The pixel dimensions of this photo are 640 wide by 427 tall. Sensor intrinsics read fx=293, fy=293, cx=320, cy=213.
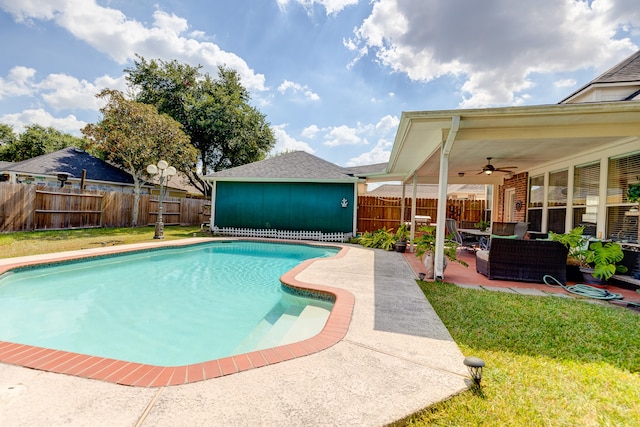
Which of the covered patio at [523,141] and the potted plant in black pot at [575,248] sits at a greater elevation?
the covered patio at [523,141]

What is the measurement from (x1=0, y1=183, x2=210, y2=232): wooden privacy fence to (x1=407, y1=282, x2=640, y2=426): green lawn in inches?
584

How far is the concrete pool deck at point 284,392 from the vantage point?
5.89ft

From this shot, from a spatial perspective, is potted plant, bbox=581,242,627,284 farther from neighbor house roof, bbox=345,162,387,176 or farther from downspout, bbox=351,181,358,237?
downspout, bbox=351,181,358,237

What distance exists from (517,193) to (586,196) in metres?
3.64

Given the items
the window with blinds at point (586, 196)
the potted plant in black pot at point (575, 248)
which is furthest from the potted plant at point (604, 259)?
the window with blinds at point (586, 196)

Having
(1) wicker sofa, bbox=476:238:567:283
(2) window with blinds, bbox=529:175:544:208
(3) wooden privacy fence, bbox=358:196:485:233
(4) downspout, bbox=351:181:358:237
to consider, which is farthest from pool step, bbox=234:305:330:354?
(3) wooden privacy fence, bbox=358:196:485:233

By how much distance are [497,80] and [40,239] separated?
1804 centimetres

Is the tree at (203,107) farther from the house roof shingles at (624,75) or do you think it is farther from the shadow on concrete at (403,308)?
the house roof shingles at (624,75)

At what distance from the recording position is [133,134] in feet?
52.1

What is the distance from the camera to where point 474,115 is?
465 centimetres

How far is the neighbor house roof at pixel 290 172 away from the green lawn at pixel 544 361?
919 cm

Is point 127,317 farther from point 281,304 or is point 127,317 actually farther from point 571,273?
point 571,273

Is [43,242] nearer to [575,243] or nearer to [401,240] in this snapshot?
[401,240]

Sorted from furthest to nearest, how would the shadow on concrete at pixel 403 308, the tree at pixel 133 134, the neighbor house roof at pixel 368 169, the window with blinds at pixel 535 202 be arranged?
1. the tree at pixel 133 134
2. the neighbor house roof at pixel 368 169
3. the window with blinds at pixel 535 202
4. the shadow on concrete at pixel 403 308
